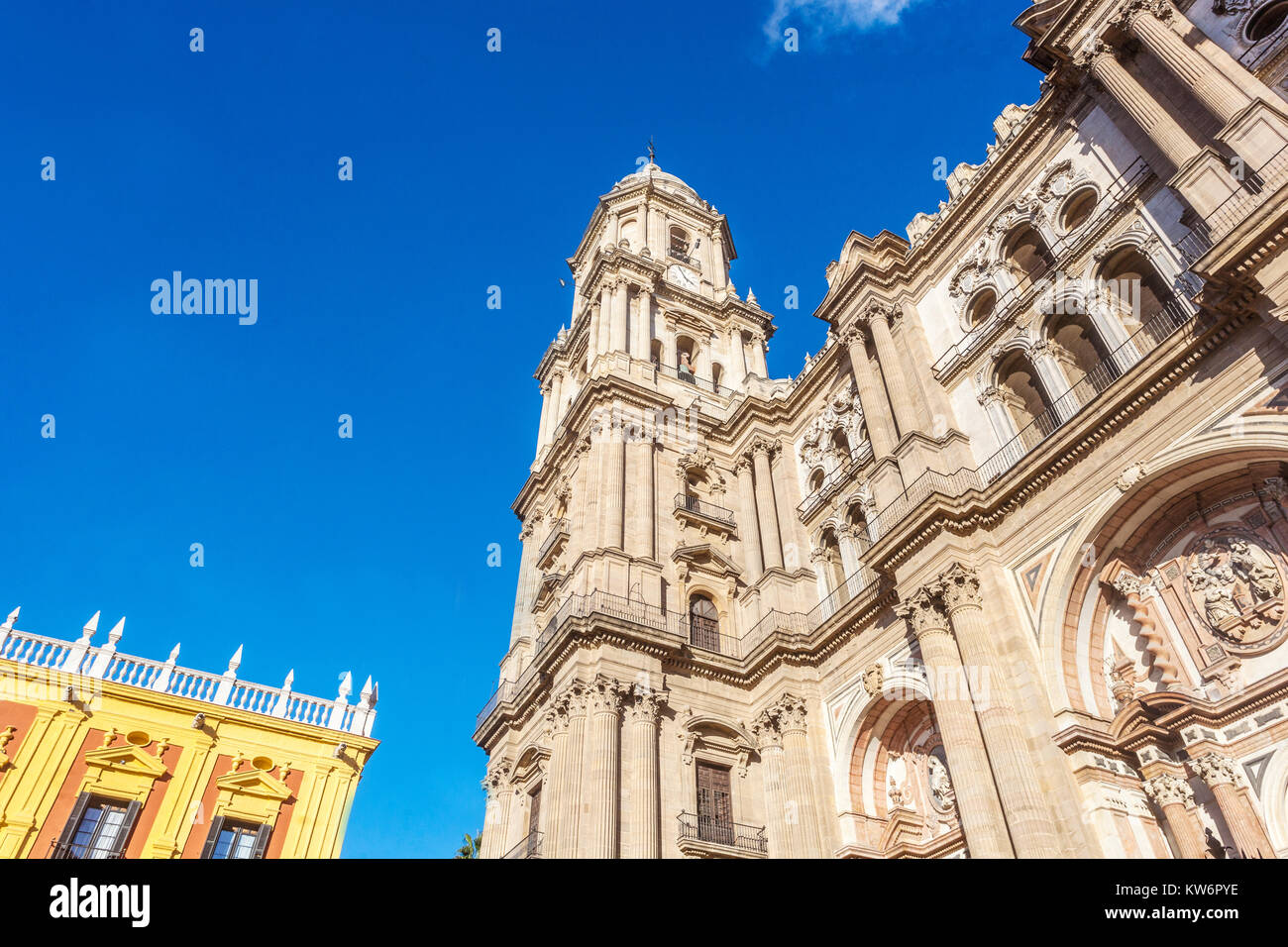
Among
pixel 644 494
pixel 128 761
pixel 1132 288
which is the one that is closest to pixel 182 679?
pixel 128 761

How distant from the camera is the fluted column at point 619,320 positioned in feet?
110

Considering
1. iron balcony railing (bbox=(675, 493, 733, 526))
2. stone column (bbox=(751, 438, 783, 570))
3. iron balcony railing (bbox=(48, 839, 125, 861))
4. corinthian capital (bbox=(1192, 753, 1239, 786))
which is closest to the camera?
corinthian capital (bbox=(1192, 753, 1239, 786))

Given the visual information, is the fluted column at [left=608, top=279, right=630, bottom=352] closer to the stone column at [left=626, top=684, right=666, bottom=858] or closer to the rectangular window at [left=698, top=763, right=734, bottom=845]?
the stone column at [left=626, top=684, right=666, bottom=858]

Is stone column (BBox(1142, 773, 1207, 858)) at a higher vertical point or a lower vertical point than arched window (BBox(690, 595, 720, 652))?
lower

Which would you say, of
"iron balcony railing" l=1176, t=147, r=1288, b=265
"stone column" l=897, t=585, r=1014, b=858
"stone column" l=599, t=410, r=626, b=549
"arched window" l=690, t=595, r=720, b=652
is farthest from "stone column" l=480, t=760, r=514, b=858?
"iron balcony railing" l=1176, t=147, r=1288, b=265

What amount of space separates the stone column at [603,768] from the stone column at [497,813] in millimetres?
5950

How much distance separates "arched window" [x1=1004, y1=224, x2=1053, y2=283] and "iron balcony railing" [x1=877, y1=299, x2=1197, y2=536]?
4044mm

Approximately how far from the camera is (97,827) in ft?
73.7

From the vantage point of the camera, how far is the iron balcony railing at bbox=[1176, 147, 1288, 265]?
13406 mm

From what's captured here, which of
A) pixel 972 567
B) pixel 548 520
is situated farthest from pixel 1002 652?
pixel 548 520

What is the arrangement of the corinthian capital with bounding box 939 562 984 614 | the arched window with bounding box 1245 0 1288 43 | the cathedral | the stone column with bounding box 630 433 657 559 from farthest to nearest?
the stone column with bounding box 630 433 657 559
the corinthian capital with bounding box 939 562 984 614
the arched window with bounding box 1245 0 1288 43
the cathedral

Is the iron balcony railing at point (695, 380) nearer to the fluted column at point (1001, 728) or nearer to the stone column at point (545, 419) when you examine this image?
the stone column at point (545, 419)

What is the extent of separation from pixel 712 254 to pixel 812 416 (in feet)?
59.2
